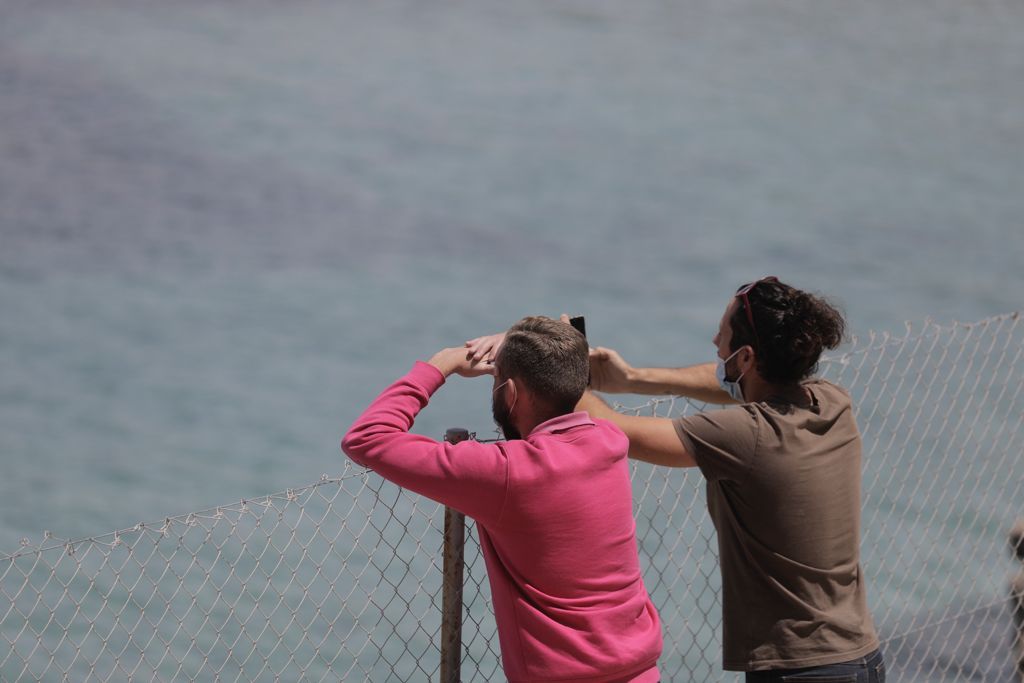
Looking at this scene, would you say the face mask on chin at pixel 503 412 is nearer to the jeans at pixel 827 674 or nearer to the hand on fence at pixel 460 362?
the hand on fence at pixel 460 362

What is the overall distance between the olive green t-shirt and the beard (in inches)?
11.5

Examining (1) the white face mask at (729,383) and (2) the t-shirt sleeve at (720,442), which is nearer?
(2) the t-shirt sleeve at (720,442)

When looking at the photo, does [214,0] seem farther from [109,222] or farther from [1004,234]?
[1004,234]

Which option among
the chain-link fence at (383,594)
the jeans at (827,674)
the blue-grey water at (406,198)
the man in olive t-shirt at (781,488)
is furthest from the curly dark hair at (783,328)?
the blue-grey water at (406,198)

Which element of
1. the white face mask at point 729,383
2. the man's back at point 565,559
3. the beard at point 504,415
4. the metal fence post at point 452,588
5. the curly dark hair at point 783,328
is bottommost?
the metal fence post at point 452,588

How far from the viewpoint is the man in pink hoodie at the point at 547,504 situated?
76.1 inches

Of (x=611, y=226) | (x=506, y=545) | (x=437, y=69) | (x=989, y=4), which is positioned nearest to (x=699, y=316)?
(x=611, y=226)

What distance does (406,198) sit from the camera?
33.6 ft

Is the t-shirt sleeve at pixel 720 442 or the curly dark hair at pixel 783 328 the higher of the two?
the curly dark hair at pixel 783 328

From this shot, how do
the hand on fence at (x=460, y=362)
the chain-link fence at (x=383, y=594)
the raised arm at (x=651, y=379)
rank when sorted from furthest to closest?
the chain-link fence at (x=383, y=594)
the raised arm at (x=651, y=379)
the hand on fence at (x=460, y=362)

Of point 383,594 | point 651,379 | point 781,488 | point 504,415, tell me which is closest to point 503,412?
point 504,415

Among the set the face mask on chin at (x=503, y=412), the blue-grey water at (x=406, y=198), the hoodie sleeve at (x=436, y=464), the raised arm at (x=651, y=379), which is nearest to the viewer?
the hoodie sleeve at (x=436, y=464)

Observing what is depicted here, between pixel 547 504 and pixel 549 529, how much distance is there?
0.04 metres

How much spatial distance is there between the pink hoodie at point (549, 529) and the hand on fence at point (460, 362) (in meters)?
0.27
